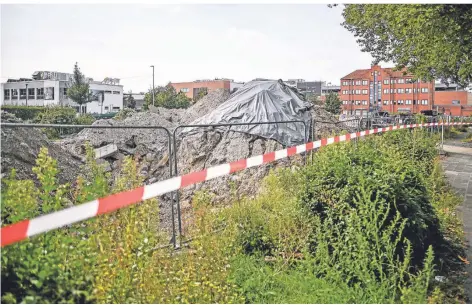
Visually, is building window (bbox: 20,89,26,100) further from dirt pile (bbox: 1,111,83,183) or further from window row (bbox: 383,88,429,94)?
dirt pile (bbox: 1,111,83,183)

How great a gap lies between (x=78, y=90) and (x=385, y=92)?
6880 centimetres

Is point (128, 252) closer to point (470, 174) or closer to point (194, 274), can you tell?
point (194, 274)

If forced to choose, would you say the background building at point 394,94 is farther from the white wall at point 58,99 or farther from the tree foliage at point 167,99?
the white wall at point 58,99

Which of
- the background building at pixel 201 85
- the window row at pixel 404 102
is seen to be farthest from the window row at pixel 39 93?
the window row at pixel 404 102

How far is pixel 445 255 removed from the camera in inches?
237

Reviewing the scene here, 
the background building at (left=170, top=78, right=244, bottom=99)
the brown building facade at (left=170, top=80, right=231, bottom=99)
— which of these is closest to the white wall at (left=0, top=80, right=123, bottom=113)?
the background building at (left=170, top=78, right=244, bottom=99)

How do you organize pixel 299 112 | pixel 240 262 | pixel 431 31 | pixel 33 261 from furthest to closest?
1. pixel 299 112
2. pixel 431 31
3. pixel 240 262
4. pixel 33 261

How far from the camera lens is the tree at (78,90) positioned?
71.6m

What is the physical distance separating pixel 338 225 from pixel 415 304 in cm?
146

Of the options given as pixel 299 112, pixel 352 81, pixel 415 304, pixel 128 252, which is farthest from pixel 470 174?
pixel 352 81

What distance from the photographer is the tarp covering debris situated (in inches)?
616

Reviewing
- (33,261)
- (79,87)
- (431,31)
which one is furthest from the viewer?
(79,87)

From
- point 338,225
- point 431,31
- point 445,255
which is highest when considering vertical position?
point 431,31

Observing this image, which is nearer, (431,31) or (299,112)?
(431,31)
